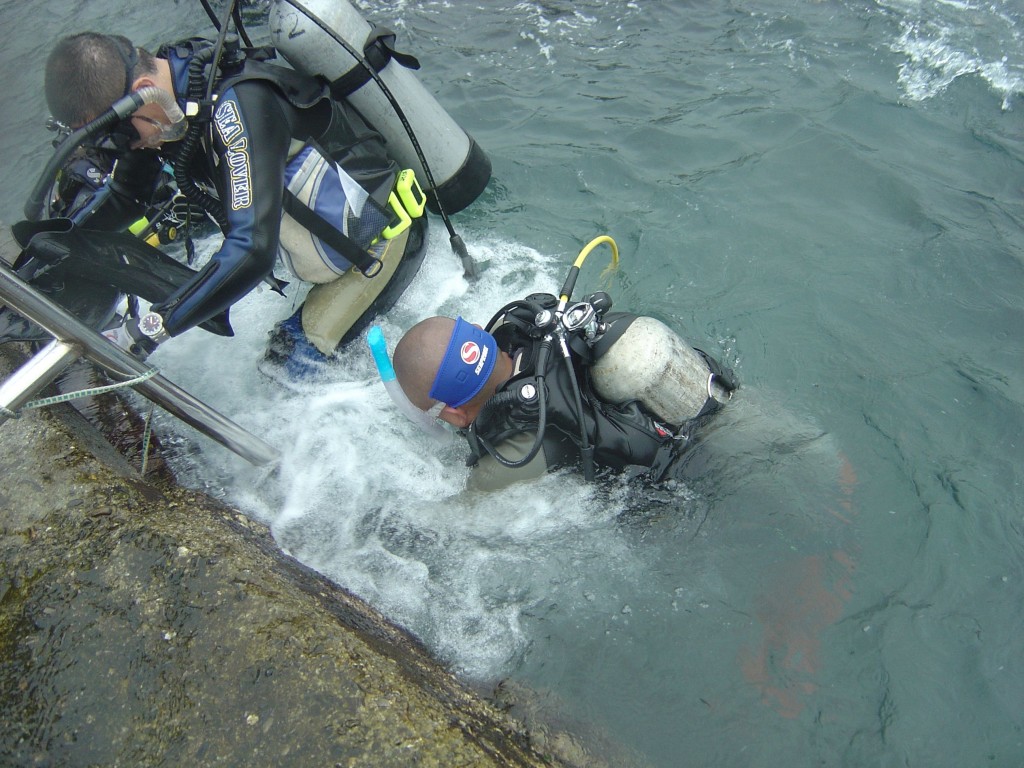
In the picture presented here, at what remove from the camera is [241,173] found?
2744 mm

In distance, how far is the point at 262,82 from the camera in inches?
114

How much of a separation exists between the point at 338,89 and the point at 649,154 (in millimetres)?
2583

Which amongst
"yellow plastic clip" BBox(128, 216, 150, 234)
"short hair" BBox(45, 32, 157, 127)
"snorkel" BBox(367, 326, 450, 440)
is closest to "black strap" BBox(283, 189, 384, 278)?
"snorkel" BBox(367, 326, 450, 440)

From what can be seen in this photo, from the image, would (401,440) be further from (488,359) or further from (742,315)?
(742,315)

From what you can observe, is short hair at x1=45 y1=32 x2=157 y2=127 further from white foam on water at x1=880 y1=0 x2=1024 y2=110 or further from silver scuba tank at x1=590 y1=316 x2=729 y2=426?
white foam on water at x1=880 y1=0 x2=1024 y2=110

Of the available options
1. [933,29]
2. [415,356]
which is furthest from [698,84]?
[415,356]

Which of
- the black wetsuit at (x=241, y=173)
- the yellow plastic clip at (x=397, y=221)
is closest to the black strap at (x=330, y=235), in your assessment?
the yellow plastic clip at (x=397, y=221)

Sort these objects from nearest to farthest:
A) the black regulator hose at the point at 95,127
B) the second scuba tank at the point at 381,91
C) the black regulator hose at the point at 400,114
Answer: the black regulator hose at the point at 95,127, the black regulator hose at the point at 400,114, the second scuba tank at the point at 381,91

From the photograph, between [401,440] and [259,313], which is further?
[259,313]

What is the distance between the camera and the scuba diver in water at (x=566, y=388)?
8.97 ft

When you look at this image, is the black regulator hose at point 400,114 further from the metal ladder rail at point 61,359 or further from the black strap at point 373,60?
the metal ladder rail at point 61,359

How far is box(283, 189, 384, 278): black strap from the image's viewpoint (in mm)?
3176

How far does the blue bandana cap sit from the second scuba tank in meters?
1.86

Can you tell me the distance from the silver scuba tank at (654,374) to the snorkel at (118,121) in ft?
6.57
